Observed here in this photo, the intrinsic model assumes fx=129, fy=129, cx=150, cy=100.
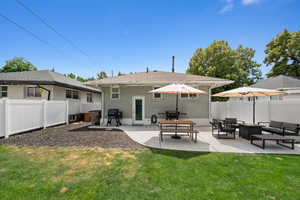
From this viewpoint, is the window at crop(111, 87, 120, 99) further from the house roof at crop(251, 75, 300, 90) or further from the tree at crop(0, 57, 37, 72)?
the tree at crop(0, 57, 37, 72)

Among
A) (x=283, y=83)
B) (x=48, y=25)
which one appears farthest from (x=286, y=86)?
(x=48, y=25)

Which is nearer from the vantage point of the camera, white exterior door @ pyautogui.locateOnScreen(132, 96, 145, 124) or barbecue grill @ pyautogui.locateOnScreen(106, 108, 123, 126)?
barbecue grill @ pyautogui.locateOnScreen(106, 108, 123, 126)

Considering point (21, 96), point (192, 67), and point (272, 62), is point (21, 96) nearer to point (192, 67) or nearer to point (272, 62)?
point (192, 67)

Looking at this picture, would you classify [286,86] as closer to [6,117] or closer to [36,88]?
[6,117]

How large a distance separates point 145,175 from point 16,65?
41.6 metres

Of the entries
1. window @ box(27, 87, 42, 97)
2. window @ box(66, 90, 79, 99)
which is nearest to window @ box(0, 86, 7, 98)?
window @ box(27, 87, 42, 97)

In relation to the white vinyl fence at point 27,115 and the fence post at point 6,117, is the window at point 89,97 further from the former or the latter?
the fence post at point 6,117

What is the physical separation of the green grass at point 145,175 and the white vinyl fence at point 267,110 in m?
4.72

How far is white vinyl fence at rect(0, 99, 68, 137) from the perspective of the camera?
5.75 m

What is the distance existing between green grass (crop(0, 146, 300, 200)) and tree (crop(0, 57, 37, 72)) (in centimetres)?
3680

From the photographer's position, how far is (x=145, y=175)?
9.66 feet

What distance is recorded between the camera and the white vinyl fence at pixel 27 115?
5746 millimetres

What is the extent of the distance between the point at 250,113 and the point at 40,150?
12126mm

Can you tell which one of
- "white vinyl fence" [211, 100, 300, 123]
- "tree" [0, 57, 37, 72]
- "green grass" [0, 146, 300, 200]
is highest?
"tree" [0, 57, 37, 72]
